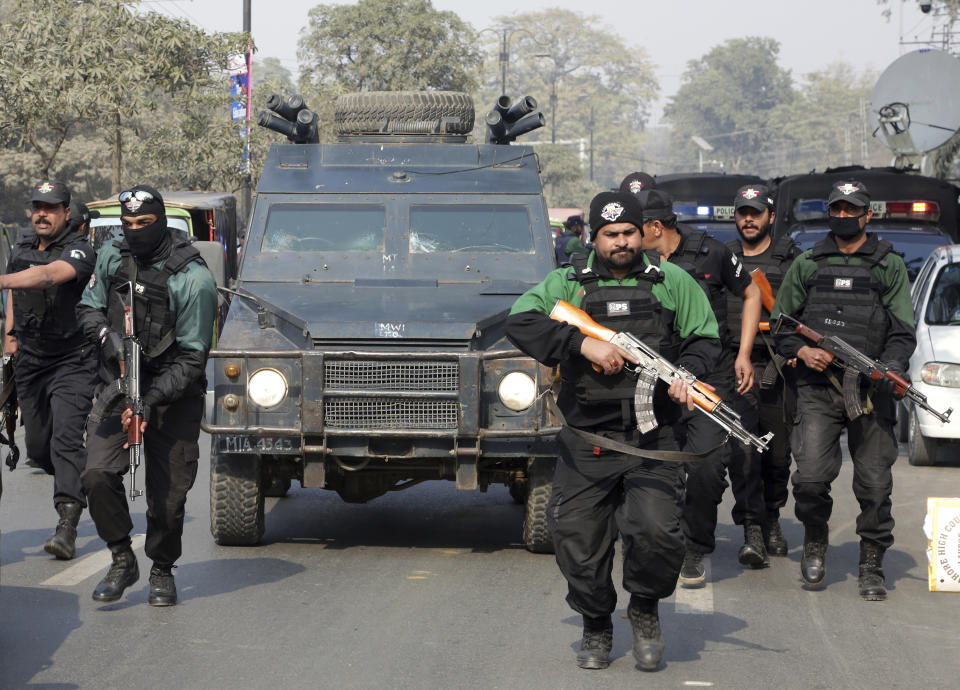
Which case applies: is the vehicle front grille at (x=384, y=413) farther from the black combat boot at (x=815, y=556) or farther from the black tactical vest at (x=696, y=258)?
the black combat boot at (x=815, y=556)

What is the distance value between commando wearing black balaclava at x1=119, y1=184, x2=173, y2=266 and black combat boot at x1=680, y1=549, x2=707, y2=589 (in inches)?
118

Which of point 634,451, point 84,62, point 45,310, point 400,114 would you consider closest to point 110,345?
point 45,310

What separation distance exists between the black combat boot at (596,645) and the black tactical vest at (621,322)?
2.68ft

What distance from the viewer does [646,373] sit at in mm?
5844

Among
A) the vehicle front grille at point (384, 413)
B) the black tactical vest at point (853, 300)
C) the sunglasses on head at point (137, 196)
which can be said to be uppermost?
the sunglasses on head at point (137, 196)

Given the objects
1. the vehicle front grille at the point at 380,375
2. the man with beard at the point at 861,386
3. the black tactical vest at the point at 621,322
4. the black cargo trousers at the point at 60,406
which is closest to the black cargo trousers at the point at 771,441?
the man with beard at the point at 861,386

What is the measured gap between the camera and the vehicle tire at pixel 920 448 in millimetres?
12523

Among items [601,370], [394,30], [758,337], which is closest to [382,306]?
[758,337]

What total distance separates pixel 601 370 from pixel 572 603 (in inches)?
37.5

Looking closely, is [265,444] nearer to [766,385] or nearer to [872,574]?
[766,385]

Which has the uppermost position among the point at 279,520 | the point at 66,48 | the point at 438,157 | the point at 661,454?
the point at 66,48

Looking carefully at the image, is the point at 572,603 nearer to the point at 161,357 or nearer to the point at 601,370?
the point at 601,370

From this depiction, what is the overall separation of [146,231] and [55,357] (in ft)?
5.26

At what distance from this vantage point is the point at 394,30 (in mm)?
44875
